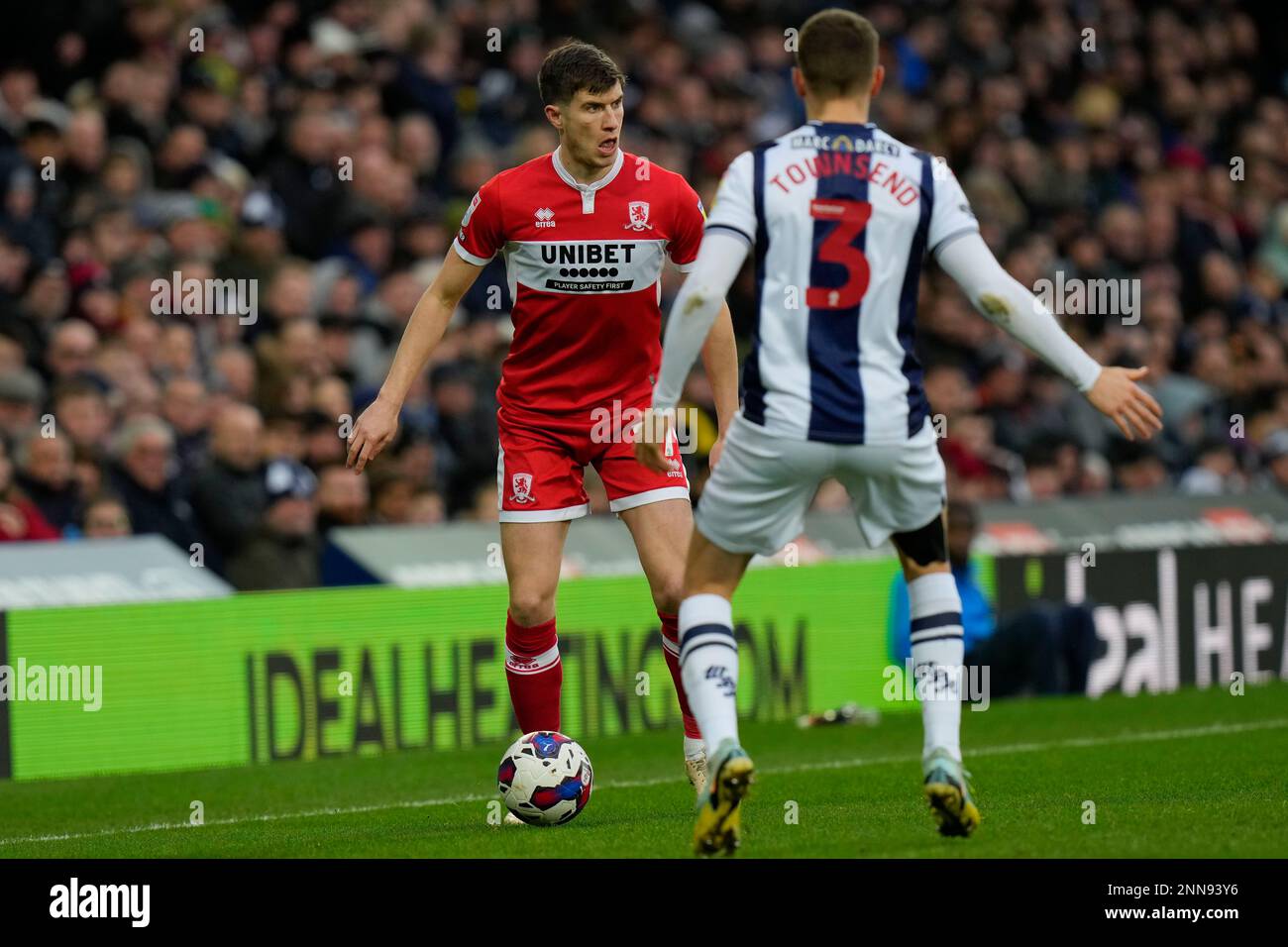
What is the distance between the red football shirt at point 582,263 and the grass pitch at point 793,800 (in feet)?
5.26

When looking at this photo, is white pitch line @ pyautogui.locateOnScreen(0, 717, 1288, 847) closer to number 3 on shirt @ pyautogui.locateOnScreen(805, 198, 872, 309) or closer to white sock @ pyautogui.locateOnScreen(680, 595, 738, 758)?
white sock @ pyautogui.locateOnScreen(680, 595, 738, 758)

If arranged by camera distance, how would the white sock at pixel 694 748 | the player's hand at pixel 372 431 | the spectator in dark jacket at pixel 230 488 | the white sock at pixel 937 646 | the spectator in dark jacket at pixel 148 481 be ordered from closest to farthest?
the white sock at pixel 937 646 → the player's hand at pixel 372 431 → the white sock at pixel 694 748 → the spectator in dark jacket at pixel 148 481 → the spectator in dark jacket at pixel 230 488

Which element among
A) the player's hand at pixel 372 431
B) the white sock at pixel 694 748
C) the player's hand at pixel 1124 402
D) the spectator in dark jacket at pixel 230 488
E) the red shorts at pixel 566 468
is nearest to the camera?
the player's hand at pixel 1124 402

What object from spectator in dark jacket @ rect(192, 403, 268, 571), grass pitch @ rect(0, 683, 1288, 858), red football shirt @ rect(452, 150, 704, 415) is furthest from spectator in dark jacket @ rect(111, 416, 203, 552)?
red football shirt @ rect(452, 150, 704, 415)

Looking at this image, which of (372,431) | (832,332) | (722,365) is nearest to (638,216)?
(722,365)

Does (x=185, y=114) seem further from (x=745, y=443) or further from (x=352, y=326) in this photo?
(x=745, y=443)

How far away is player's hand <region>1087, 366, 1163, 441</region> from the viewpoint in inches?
246

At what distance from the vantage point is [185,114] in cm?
1466

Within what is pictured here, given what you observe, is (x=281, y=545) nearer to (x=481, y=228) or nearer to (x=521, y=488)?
(x=521, y=488)

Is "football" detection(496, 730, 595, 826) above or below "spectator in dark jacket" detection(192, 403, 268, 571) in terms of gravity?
below

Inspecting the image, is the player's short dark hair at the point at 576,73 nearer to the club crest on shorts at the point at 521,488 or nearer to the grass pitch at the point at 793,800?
the club crest on shorts at the point at 521,488

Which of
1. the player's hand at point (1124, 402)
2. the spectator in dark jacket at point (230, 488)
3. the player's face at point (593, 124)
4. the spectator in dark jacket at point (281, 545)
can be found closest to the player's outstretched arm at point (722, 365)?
the player's face at point (593, 124)

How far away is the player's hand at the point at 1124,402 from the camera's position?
20.5 feet

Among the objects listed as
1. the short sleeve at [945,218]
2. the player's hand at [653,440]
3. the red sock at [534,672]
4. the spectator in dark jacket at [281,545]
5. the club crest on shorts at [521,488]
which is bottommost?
the red sock at [534,672]
